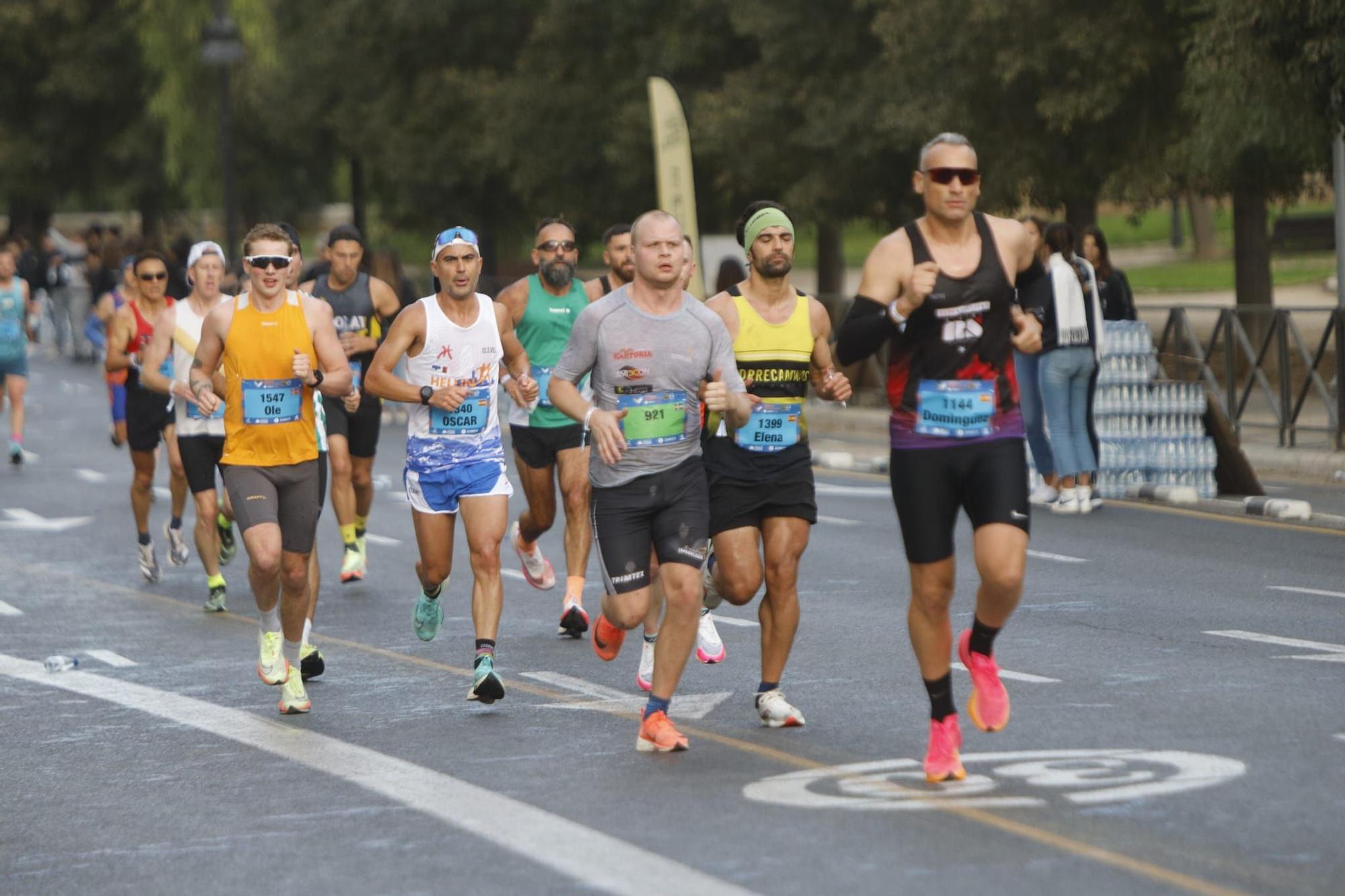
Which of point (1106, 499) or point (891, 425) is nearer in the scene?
point (891, 425)

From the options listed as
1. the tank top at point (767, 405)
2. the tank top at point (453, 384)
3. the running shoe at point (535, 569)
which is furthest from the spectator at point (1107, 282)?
the tank top at point (767, 405)

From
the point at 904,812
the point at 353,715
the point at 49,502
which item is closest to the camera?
the point at 904,812

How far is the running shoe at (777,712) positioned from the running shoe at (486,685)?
1.10 metres

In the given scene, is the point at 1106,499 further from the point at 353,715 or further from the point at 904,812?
the point at 904,812

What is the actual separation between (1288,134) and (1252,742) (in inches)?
554

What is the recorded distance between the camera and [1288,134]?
2064 cm

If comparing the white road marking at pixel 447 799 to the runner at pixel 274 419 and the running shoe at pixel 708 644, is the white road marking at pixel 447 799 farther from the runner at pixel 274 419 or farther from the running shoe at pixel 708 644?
the running shoe at pixel 708 644

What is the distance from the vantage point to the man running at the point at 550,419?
1110 cm

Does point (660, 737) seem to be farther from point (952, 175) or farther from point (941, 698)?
point (952, 175)

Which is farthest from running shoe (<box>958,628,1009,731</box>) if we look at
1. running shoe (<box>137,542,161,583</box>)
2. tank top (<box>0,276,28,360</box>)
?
tank top (<box>0,276,28,360</box>)

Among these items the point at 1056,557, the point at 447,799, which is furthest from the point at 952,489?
the point at 1056,557

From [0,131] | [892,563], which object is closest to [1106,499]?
[892,563]

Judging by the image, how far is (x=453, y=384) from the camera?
9.34m

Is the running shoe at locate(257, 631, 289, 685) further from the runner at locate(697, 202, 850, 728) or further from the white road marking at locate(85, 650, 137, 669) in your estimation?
the runner at locate(697, 202, 850, 728)
